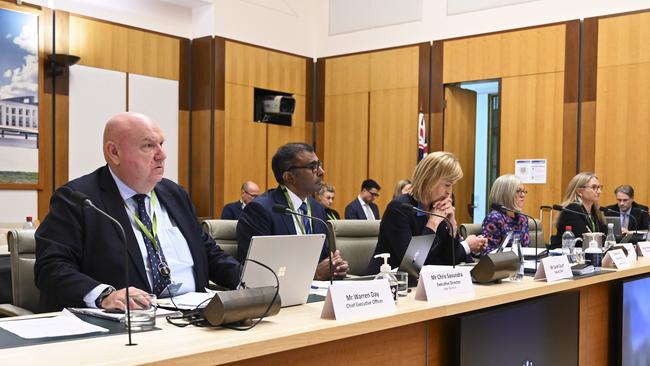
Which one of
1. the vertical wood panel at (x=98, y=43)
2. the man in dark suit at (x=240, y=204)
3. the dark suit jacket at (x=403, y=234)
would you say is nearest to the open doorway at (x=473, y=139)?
the man in dark suit at (x=240, y=204)

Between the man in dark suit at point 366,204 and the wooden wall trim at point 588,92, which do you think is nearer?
the wooden wall trim at point 588,92

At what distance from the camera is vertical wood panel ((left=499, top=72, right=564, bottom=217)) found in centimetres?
828

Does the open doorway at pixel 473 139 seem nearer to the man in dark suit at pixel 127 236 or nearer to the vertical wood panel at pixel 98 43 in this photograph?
the vertical wood panel at pixel 98 43

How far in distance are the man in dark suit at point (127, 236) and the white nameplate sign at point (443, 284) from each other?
0.79 m


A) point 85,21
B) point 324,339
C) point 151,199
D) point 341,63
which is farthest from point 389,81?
point 324,339

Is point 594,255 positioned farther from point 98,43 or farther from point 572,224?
point 98,43

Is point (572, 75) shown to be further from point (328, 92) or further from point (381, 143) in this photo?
point (328, 92)

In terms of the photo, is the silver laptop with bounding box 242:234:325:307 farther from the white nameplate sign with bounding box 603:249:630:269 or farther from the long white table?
the white nameplate sign with bounding box 603:249:630:269

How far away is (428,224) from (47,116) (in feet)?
18.3

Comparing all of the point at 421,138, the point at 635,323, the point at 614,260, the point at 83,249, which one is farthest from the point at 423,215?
the point at 421,138

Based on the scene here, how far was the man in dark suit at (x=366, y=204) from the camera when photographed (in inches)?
340

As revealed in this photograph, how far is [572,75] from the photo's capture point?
8.16 m

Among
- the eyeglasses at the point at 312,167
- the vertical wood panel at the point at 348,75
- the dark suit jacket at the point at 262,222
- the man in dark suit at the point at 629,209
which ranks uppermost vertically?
the vertical wood panel at the point at 348,75

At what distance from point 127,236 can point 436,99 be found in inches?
284
